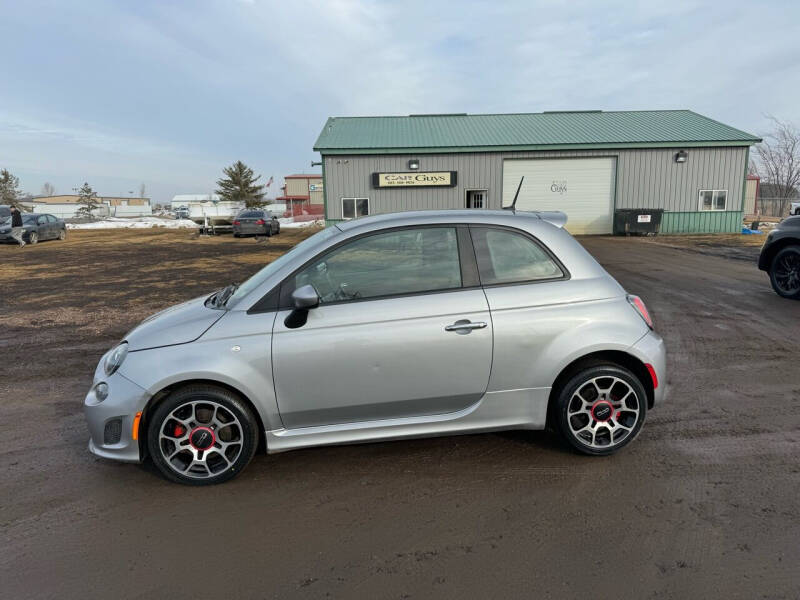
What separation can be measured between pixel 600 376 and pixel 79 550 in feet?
10.6

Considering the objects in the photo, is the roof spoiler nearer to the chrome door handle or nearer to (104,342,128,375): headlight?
the chrome door handle

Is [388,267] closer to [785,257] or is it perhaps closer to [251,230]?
[785,257]

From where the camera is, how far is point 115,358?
337 centimetres

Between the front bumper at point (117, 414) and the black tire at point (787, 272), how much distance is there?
10000mm

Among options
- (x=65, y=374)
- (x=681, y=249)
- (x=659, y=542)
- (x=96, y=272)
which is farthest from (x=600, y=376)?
(x=681, y=249)

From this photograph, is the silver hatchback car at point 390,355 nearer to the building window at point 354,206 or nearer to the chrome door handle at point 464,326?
the chrome door handle at point 464,326

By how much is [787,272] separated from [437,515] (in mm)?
8938

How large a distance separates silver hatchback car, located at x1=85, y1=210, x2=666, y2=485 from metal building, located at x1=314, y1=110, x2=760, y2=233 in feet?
73.6

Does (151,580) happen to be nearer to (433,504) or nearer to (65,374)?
(433,504)

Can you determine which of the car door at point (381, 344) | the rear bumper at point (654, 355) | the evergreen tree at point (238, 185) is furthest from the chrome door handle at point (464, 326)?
the evergreen tree at point (238, 185)

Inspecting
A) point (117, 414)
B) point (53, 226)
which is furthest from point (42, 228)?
point (117, 414)

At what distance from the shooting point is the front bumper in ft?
10.4

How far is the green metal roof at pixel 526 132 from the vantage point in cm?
2512

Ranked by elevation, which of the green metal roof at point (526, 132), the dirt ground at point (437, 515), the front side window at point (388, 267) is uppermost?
the green metal roof at point (526, 132)
